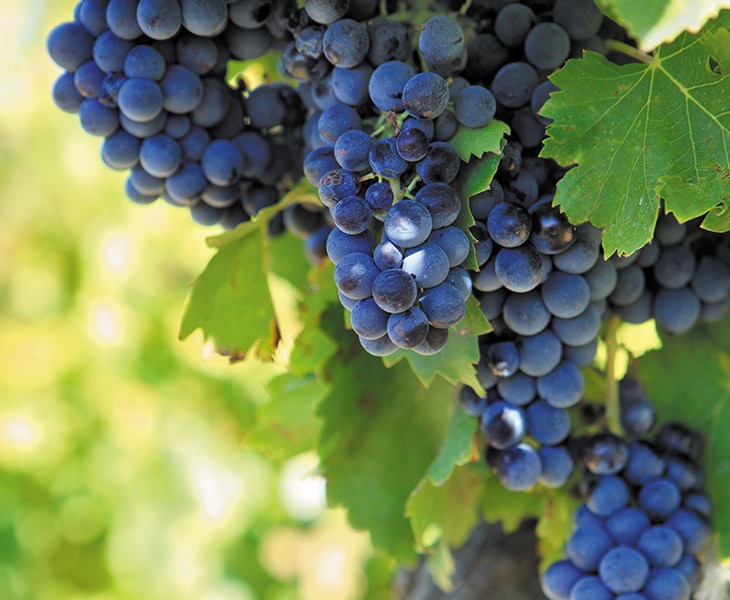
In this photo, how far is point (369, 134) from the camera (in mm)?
640

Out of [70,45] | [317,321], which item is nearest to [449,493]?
[317,321]

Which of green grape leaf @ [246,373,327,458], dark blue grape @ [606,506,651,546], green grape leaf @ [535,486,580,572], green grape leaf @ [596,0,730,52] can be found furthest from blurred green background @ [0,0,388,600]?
green grape leaf @ [596,0,730,52]

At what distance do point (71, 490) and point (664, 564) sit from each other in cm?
215

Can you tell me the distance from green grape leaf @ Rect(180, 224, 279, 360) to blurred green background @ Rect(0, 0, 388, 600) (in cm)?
139

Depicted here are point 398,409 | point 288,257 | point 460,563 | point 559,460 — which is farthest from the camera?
point 460,563

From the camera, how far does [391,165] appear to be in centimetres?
57

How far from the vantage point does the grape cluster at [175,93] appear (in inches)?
26.8

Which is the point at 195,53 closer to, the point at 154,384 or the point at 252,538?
the point at 154,384

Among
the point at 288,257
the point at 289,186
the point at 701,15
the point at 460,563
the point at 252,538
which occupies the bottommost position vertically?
the point at 252,538

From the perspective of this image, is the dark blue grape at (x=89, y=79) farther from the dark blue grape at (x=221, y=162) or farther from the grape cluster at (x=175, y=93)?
the dark blue grape at (x=221, y=162)

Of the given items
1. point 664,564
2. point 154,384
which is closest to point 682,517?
point 664,564

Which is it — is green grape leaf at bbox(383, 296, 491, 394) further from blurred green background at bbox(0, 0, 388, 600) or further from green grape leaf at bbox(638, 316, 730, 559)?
blurred green background at bbox(0, 0, 388, 600)

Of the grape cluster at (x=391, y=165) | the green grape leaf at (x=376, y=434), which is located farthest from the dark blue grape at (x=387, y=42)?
the green grape leaf at (x=376, y=434)

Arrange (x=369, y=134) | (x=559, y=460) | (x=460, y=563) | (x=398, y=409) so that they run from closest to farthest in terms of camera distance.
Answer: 1. (x=369, y=134)
2. (x=559, y=460)
3. (x=398, y=409)
4. (x=460, y=563)
